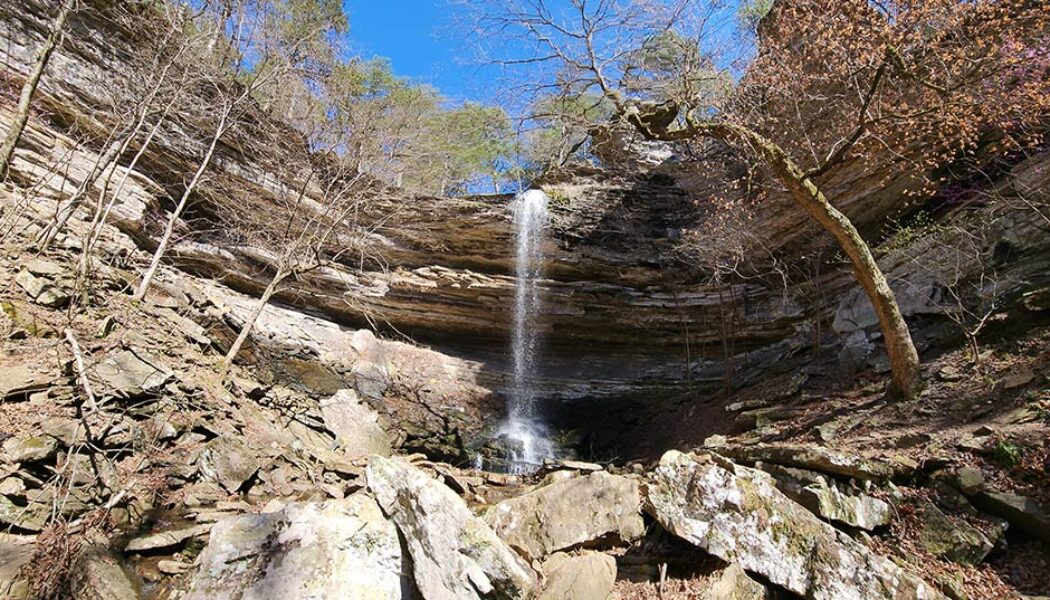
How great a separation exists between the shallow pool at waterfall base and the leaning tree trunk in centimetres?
673

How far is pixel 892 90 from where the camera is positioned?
32.0 feet

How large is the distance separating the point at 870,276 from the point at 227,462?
7719 mm

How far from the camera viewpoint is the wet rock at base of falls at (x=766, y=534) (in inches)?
124

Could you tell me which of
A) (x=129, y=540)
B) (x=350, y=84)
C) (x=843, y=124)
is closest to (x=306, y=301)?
(x=350, y=84)

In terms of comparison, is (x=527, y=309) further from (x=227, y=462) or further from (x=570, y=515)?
(x=570, y=515)

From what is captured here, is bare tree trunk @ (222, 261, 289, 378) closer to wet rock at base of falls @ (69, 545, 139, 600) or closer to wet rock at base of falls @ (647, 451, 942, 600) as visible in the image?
wet rock at base of falls @ (69, 545, 139, 600)

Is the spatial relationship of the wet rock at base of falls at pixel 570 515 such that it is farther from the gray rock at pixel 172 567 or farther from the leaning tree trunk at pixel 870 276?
the leaning tree trunk at pixel 870 276

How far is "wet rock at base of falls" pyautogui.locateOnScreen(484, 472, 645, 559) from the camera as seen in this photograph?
391 centimetres

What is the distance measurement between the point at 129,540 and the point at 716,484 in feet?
14.4

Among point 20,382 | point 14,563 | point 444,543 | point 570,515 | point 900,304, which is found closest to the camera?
point 14,563

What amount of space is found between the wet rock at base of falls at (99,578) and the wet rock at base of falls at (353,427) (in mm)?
4266

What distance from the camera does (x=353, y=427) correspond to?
27.8ft

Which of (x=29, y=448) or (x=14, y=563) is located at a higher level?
(x=29, y=448)

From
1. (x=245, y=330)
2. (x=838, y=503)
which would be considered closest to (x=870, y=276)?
(x=838, y=503)
